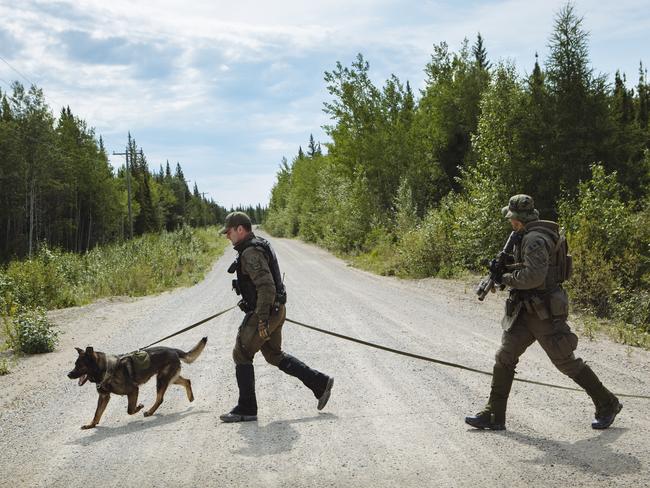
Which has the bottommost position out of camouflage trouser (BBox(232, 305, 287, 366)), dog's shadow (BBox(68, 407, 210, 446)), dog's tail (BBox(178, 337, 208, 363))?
dog's shadow (BBox(68, 407, 210, 446))

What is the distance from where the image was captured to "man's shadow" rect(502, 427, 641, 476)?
156 inches

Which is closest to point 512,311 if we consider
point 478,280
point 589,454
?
point 589,454

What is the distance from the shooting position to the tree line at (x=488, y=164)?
40.4 ft

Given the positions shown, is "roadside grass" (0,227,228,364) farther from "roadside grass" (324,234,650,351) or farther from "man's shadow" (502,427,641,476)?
"roadside grass" (324,234,650,351)

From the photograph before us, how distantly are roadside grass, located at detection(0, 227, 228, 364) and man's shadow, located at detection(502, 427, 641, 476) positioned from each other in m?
7.56

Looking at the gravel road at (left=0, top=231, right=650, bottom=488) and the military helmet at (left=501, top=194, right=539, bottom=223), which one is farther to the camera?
the military helmet at (left=501, top=194, right=539, bottom=223)

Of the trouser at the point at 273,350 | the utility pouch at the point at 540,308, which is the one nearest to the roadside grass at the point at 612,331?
the utility pouch at the point at 540,308

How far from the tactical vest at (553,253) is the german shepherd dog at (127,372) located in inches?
137

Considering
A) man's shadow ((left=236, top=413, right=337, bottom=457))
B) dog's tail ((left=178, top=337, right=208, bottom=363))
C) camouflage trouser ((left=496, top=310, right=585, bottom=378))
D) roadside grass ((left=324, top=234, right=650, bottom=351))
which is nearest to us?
man's shadow ((left=236, top=413, right=337, bottom=457))

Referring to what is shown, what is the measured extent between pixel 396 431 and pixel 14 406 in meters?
4.49

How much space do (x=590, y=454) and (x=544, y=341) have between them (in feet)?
3.09

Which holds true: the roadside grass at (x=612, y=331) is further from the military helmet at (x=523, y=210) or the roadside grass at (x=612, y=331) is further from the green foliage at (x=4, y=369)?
the green foliage at (x=4, y=369)

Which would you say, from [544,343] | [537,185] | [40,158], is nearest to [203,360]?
[544,343]

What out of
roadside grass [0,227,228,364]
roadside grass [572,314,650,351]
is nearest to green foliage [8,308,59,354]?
roadside grass [0,227,228,364]
